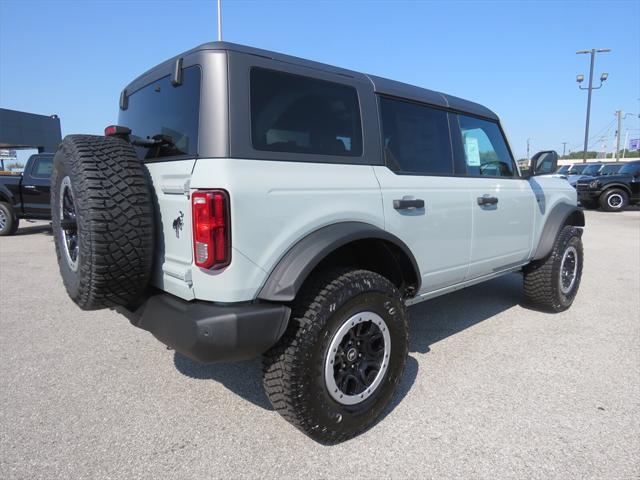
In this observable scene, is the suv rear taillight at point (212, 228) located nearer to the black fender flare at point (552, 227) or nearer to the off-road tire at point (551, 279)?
the black fender flare at point (552, 227)

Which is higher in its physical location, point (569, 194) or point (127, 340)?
point (569, 194)

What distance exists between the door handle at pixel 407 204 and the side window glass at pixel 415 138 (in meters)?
0.22

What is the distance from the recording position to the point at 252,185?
6.20ft

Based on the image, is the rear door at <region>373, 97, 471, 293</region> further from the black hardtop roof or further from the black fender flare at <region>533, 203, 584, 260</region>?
the black fender flare at <region>533, 203, 584, 260</region>

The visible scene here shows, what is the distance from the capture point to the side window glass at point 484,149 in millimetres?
3379

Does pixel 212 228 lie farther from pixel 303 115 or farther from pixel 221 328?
pixel 303 115

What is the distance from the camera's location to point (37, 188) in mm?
9242

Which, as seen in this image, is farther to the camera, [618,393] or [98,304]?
[618,393]

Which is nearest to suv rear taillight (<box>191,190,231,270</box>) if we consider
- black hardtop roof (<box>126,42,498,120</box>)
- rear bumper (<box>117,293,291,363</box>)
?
rear bumper (<box>117,293,291,363</box>)

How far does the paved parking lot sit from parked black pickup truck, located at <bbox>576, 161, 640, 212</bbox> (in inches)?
531

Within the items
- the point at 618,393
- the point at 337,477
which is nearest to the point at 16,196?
the point at 337,477

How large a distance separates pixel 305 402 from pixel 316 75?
5.58 feet

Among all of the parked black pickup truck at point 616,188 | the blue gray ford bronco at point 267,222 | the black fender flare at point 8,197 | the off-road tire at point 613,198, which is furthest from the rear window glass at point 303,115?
the off-road tire at point 613,198

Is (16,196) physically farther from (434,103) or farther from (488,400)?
(488,400)
